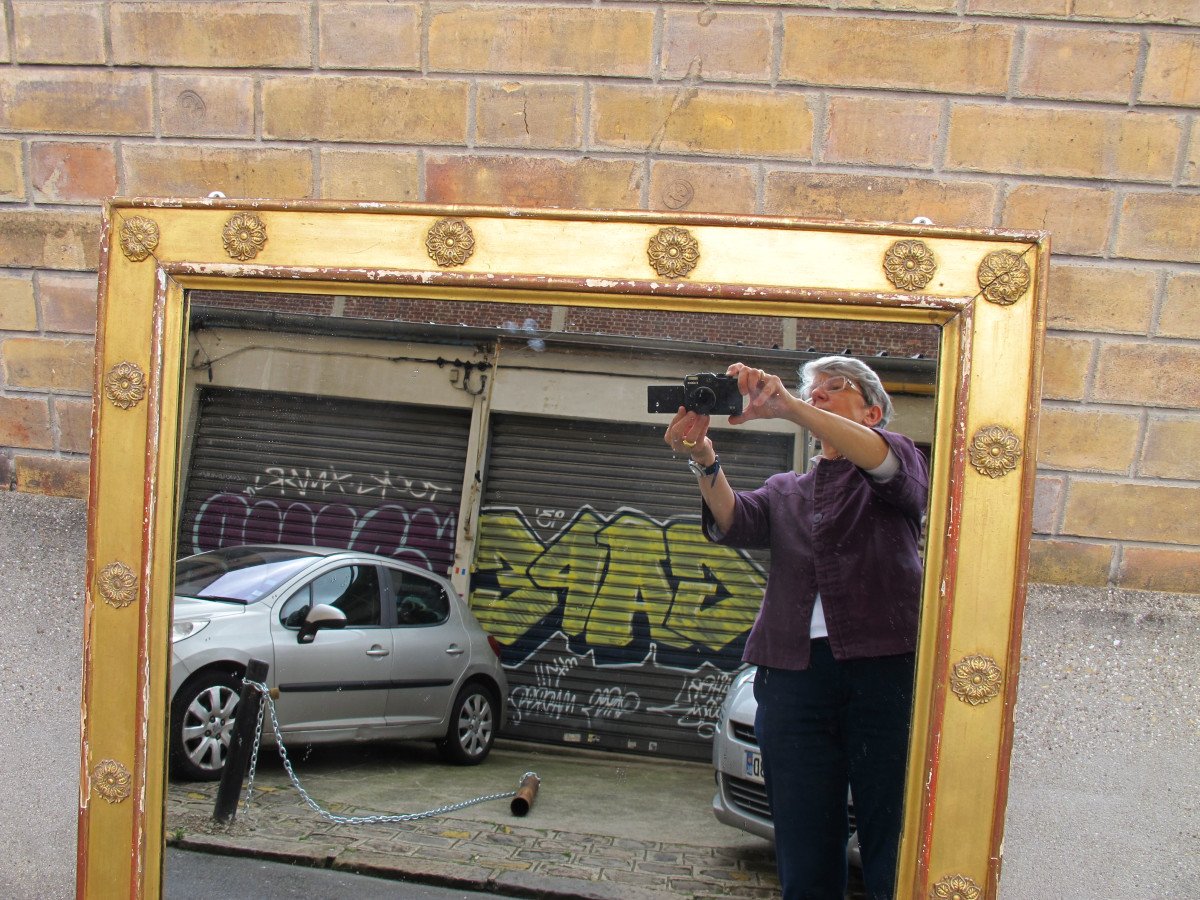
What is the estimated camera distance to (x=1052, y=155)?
6.40 feet

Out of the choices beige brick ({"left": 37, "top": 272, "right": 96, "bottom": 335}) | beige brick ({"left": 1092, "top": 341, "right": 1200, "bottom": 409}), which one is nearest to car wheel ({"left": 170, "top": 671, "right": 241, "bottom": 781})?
beige brick ({"left": 37, "top": 272, "right": 96, "bottom": 335})

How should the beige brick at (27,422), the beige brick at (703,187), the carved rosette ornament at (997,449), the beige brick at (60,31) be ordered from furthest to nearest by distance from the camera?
the beige brick at (27,422), the beige brick at (60,31), the beige brick at (703,187), the carved rosette ornament at (997,449)

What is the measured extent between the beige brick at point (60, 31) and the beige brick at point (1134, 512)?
7.54ft

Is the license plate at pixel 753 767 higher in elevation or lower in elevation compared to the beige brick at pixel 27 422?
lower

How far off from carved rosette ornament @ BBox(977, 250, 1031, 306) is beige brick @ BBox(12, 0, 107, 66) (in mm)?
1914

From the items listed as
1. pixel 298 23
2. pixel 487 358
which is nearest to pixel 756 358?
pixel 487 358

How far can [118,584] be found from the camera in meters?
1.98

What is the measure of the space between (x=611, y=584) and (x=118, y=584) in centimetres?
101

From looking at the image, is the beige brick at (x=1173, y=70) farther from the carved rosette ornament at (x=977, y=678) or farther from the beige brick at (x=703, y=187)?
the carved rosette ornament at (x=977, y=678)

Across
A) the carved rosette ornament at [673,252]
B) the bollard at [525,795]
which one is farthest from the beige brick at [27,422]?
the carved rosette ornament at [673,252]

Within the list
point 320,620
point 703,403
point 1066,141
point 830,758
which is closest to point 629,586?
point 703,403

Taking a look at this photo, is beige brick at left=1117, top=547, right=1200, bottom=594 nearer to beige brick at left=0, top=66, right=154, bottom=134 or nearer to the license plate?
Answer: the license plate

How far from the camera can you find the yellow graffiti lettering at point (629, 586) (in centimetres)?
183

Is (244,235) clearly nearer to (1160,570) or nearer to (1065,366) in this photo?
(1065,366)
